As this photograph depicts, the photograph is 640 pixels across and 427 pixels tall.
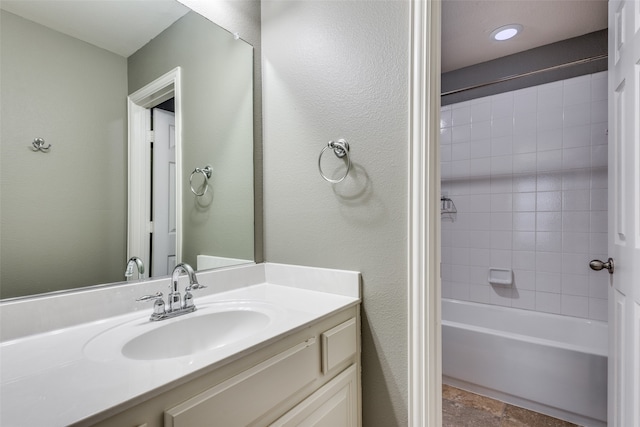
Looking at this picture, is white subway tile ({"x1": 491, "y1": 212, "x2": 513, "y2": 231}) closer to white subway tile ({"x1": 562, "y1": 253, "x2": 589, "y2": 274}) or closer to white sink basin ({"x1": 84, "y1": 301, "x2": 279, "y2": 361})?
white subway tile ({"x1": 562, "y1": 253, "x2": 589, "y2": 274})

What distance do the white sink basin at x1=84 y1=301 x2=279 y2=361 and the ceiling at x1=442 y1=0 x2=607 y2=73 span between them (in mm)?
1933

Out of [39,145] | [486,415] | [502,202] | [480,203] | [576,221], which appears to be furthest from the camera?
[480,203]

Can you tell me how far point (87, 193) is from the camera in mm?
947

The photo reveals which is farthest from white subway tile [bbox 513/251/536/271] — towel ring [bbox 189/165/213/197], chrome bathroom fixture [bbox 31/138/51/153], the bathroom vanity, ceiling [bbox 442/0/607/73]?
chrome bathroom fixture [bbox 31/138/51/153]

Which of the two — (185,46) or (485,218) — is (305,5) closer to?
(185,46)

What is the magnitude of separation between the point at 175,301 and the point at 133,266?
7.4 inches

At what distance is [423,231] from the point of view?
40.8 inches

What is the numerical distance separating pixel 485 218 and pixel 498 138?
635mm

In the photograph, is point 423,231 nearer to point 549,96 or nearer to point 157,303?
point 157,303

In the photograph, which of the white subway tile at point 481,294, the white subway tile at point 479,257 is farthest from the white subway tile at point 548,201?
the white subway tile at point 481,294

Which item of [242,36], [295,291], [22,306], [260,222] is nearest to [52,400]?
[22,306]

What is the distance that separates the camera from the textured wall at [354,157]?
110cm

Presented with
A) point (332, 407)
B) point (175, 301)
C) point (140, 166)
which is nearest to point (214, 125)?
point (140, 166)

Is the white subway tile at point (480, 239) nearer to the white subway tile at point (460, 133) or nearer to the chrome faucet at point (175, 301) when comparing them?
Result: the white subway tile at point (460, 133)
